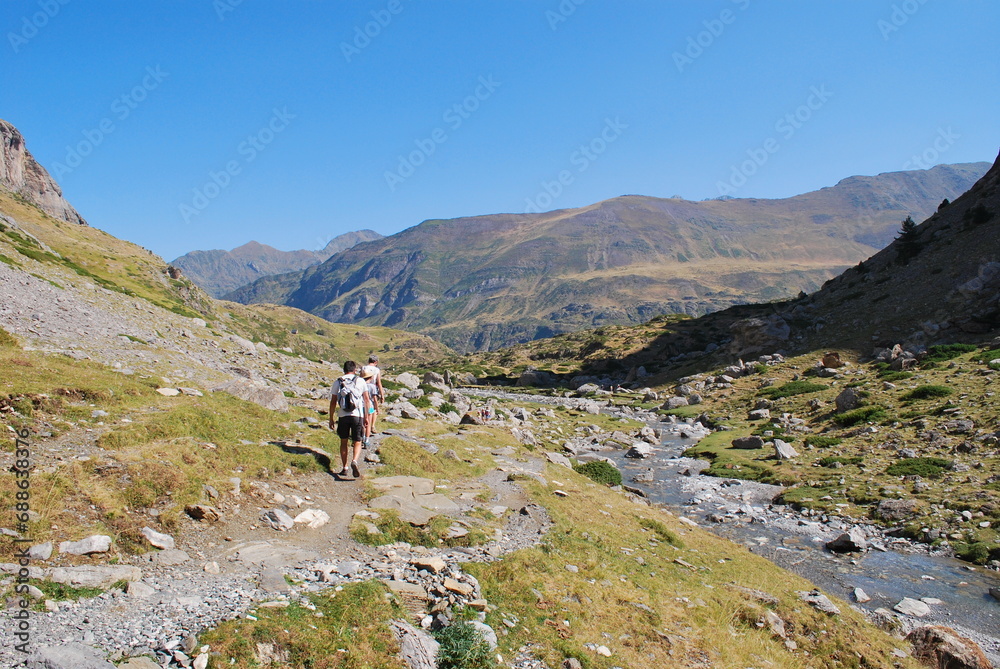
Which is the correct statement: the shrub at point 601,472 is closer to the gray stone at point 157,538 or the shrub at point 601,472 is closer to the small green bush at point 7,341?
the gray stone at point 157,538

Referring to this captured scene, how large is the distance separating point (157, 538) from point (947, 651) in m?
16.3

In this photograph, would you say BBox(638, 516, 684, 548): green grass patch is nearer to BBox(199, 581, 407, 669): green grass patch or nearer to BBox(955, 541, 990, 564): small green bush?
BBox(955, 541, 990, 564): small green bush

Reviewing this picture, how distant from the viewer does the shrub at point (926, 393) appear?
29984 millimetres

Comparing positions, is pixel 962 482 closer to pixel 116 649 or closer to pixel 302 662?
pixel 302 662

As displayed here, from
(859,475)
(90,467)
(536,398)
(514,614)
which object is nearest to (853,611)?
(514,614)

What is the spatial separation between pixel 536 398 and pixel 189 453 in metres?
70.7

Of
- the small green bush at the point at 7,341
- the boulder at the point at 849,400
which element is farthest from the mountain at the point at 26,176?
the boulder at the point at 849,400

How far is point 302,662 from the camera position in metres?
6.82

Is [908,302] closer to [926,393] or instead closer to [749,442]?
[926,393]

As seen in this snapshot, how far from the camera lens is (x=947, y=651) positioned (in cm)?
1136

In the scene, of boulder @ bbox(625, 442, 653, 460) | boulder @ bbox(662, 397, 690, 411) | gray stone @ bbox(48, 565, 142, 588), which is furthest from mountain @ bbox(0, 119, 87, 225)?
gray stone @ bbox(48, 565, 142, 588)

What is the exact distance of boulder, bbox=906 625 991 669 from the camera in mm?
11172

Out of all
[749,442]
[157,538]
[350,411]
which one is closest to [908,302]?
[749,442]

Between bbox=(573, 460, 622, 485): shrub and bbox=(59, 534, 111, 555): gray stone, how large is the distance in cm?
2074
